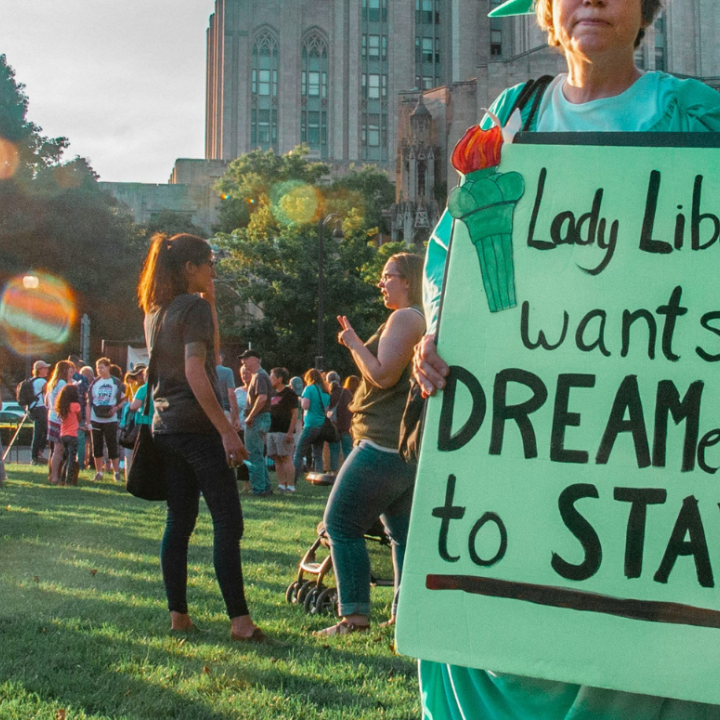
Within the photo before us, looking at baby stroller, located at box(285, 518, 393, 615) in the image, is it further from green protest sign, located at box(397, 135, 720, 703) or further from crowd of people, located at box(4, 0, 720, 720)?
green protest sign, located at box(397, 135, 720, 703)

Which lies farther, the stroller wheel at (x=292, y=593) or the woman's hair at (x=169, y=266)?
the stroller wheel at (x=292, y=593)

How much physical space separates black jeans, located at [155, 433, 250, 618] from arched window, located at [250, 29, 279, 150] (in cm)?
10764

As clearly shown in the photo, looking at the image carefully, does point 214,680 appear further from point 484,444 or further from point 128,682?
point 484,444

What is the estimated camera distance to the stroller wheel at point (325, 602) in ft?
20.4

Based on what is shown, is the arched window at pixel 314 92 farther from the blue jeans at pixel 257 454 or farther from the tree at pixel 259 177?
the blue jeans at pixel 257 454

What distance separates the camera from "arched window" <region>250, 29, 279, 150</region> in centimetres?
11019

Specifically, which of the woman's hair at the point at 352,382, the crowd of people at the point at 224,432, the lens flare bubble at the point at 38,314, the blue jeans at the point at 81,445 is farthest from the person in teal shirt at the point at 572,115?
the lens flare bubble at the point at 38,314

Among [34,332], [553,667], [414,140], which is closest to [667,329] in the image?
[553,667]

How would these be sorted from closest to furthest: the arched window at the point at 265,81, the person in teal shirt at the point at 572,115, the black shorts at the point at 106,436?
the person in teal shirt at the point at 572,115, the black shorts at the point at 106,436, the arched window at the point at 265,81

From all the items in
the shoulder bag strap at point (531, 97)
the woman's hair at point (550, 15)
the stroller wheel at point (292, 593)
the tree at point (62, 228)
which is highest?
the tree at point (62, 228)

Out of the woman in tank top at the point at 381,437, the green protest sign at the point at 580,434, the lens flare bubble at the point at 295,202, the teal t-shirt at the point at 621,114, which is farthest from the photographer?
the lens flare bubble at the point at 295,202

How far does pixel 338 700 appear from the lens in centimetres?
427

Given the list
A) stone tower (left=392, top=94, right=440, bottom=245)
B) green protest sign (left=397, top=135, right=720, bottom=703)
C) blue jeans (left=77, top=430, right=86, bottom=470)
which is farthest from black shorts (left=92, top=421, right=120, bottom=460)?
stone tower (left=392, top=94, right=440, bottom=245)

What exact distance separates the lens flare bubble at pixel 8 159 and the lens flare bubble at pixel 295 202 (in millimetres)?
14800
